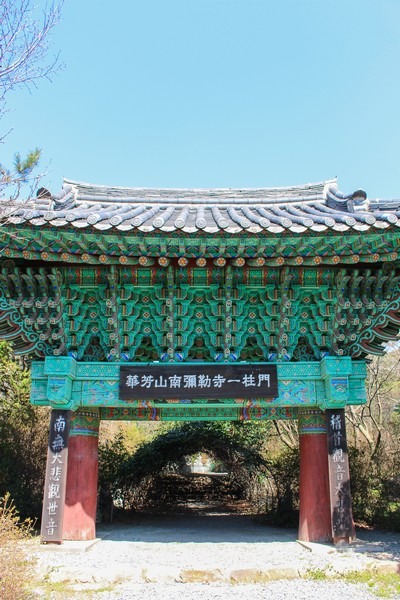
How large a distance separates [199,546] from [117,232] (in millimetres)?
4749

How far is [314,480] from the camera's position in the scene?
293 inches

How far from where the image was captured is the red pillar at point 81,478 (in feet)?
23.8

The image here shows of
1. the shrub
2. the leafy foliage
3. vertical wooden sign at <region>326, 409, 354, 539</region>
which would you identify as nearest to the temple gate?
vertical wooden sign at <region>326, 409, 354, 539</region>

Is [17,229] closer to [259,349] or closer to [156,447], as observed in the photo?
[259,349]

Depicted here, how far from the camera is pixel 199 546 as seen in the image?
7.40 metres

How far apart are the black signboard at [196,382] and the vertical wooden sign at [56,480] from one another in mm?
940

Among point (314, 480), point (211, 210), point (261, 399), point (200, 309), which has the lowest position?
point (314, 480)

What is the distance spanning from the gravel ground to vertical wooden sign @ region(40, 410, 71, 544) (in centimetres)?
21

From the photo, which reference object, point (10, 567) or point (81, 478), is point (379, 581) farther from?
point (81, 478)

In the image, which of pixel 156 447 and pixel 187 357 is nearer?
pixel 187 357

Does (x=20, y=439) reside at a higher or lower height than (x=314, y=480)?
higher

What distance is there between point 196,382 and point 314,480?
2303mm

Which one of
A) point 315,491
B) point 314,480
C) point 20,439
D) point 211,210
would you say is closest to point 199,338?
point 211,210

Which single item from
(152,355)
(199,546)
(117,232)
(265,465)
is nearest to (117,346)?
(152,355)
